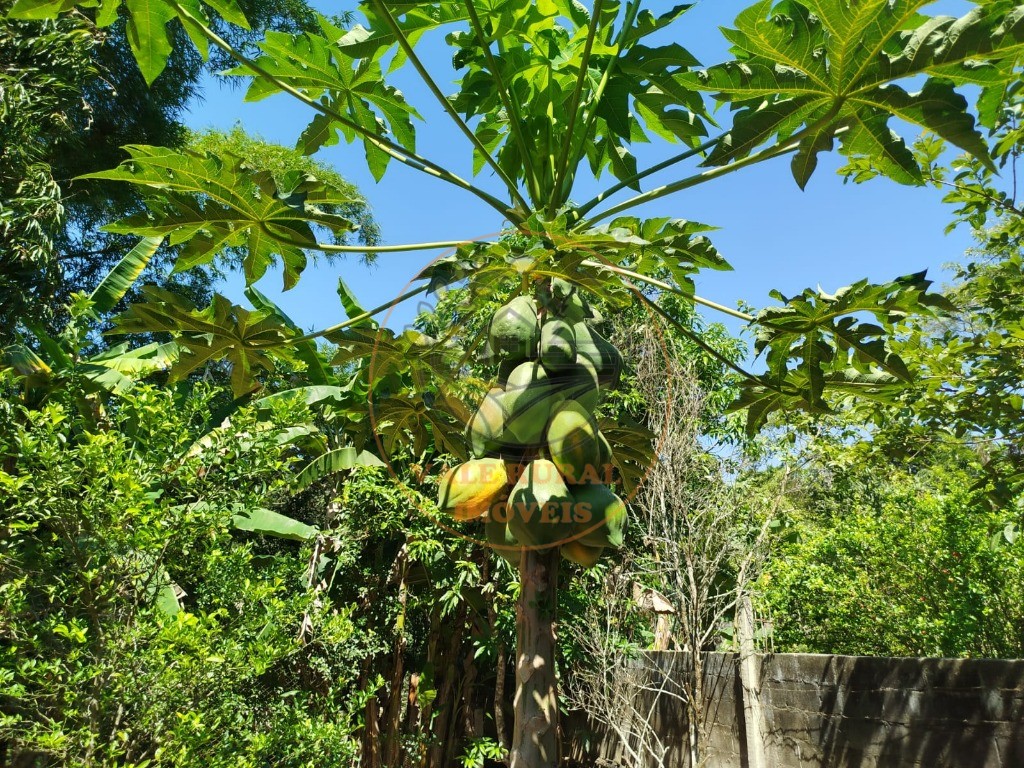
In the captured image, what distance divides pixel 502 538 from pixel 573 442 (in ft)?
0.98

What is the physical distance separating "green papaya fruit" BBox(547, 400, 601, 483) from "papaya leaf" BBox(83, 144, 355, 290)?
0.80 m

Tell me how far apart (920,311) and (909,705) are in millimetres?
3092

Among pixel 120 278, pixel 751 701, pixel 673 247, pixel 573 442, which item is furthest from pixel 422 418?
pixel 120 278

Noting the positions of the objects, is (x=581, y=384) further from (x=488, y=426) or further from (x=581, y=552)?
(x=581, y=552)

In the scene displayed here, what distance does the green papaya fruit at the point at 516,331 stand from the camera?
157 cm

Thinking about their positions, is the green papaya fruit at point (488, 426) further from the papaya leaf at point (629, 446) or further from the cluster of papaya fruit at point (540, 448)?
the papaya leaf at point (629, 446)

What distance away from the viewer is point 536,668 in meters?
1.35

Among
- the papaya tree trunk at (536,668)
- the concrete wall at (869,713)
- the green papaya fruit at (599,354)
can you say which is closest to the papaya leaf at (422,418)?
the green papaya fruit at (599,354)

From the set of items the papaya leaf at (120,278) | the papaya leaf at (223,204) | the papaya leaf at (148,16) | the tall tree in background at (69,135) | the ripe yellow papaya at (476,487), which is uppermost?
the tall tree in background at (69,135)

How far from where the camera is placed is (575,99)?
1.70m

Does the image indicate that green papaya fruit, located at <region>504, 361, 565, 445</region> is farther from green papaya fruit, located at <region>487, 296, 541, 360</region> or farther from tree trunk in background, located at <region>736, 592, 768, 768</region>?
tree trunk in background, located at <region>736, 592, 768, 768</region>

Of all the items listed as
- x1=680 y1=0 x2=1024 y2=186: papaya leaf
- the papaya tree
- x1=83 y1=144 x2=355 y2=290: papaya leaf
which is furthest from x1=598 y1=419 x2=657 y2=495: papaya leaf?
x1=83 y1=144 x2=355 y2=290: papaya leaf

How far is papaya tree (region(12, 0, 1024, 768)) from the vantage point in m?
1.47

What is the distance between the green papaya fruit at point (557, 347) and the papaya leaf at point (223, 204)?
2.11 feet
